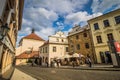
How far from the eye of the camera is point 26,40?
180ft

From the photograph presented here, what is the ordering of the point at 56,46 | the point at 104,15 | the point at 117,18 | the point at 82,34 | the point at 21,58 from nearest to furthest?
1. the point at 117,18
2. the point at 104,15
3. the point at 82,34
4. the point at 56,46
5. the point at 21,58

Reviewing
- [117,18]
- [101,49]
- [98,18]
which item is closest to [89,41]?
[101,49]

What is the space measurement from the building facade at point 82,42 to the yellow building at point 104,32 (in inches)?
62.5

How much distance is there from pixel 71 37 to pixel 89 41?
729cm

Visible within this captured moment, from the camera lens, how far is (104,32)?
23922mm

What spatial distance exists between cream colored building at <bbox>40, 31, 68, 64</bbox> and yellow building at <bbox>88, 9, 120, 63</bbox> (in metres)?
13.3

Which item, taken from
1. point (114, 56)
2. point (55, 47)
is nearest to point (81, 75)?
point (114, 56)

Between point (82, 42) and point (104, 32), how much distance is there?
265 inches

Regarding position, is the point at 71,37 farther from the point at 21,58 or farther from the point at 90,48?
the point at 21,58

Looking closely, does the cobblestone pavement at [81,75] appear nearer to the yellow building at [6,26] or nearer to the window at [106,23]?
the yellow building at [6,26]

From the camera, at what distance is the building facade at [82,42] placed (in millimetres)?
26578

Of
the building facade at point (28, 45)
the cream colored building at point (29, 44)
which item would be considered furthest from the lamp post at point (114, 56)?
the cream colored building at point (29, 44)

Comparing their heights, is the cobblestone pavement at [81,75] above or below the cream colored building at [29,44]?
below

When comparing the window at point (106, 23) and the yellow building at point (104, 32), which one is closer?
the yellow building at point (104, 32)
